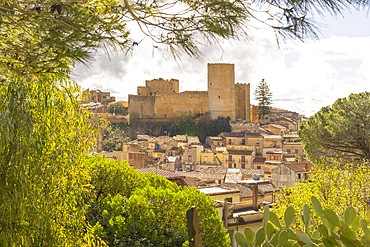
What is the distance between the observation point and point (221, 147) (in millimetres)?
38594

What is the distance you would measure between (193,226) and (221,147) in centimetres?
3701

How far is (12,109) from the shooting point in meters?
3.54

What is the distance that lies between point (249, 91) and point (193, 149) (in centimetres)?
2340

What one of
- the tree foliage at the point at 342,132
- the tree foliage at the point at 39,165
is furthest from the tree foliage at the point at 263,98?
the tree foliage at the point at 39,165

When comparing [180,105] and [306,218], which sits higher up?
[180,105]

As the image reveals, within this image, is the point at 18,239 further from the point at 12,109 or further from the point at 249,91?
the point at 249,91

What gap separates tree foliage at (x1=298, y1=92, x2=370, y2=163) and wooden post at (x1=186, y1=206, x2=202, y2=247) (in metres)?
15.1

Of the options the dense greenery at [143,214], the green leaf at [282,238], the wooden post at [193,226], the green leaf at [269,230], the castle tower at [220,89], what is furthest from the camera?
the castle tower at [220,89]

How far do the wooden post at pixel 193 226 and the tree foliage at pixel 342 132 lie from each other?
49.5 ft

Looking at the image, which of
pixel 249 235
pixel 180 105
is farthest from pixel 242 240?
pixel 180 105

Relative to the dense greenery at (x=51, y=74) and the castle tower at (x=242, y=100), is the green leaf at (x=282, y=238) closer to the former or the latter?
the dense greenery at (x=51, y=74)

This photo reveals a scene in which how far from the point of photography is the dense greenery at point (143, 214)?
300 inches

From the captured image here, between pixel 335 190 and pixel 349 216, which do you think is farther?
pixel 335 190

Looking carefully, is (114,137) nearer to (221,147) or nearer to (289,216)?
(221,147)
